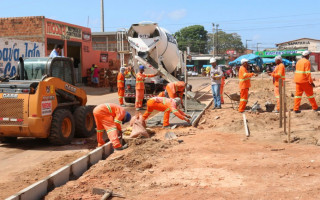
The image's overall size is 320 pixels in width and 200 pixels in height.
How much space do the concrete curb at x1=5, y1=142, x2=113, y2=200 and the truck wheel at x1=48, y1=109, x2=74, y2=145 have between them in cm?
141

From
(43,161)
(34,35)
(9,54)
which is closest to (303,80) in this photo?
(43,161)

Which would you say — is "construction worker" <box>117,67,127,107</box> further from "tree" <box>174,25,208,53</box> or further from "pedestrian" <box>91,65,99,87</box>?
"tree" <box>174,25,208,53</box>

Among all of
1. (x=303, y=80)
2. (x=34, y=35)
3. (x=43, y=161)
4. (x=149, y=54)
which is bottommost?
(x=43, y=161)

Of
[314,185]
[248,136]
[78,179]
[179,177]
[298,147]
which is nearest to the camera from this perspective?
[314,185]

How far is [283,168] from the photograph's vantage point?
19.1 feet

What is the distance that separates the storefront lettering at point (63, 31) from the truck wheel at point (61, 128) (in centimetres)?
1613

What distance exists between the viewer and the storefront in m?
23.4

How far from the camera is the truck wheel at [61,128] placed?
28.5 ft

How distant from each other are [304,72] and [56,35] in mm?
18187

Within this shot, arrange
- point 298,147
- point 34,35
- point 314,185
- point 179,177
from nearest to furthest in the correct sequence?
point 314,185 → point 179,177 → point 298,147 → point 34,35

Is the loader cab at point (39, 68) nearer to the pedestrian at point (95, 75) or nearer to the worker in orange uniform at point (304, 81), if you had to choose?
the worker in orange uniform at point (304, 81)

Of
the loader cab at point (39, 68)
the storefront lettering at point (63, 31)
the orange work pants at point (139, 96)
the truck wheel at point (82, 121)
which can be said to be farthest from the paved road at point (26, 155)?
the storefront lettering at point (63, 31)

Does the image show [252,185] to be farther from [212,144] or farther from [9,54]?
[9,54]

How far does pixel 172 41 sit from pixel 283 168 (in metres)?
12.3
